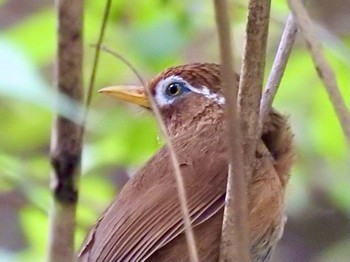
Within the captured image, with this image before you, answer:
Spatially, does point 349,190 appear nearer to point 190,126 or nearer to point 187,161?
point 190,126

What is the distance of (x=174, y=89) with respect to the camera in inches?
148

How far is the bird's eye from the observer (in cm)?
376

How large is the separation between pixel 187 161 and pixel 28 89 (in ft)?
3.04

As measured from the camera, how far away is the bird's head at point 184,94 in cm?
363

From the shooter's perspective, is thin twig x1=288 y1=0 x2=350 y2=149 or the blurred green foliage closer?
thin twig x1=288 y1=0 x2=350 y2=149

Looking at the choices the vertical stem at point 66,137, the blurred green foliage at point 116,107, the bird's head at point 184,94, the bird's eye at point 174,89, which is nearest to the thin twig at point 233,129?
the vertical stem at point 66,137

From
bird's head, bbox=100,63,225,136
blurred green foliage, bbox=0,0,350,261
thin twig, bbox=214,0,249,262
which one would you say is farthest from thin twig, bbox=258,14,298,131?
bird's head, bbox=100,63,225,136

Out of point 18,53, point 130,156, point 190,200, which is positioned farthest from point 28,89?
point 130,156

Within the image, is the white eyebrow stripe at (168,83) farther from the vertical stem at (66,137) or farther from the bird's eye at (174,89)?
the vertical stem at (66,137)

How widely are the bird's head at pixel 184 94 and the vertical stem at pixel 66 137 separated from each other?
1944 millimetres

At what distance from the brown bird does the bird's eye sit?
0.29 m

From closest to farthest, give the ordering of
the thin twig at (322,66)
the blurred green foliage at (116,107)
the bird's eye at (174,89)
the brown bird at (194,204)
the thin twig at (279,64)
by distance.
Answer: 1. the thin twig at (322,66)
2. the thin twig at (279,64)
3. the blurred green foliage at (116,107)
4. the brown bird at (194,204)
5. the bird's eye at (174,89)

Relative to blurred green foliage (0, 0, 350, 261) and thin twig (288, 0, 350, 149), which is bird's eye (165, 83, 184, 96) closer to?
blurred green foliage (0, 0, 350, 261)

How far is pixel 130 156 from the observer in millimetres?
3408
